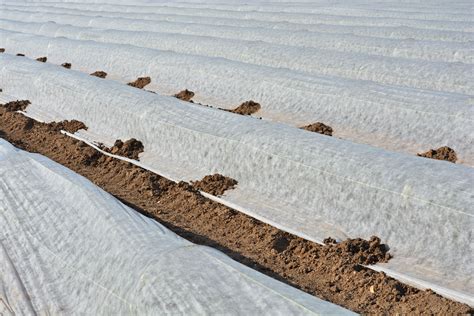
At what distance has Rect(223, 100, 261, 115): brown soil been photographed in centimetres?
693

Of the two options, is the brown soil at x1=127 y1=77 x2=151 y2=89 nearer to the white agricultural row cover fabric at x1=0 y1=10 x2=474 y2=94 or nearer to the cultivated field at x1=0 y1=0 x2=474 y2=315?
the cultivated field at x1=0 y1=0 x2=474 y2=315

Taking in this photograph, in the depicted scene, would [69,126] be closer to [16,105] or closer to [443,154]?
[16,105]

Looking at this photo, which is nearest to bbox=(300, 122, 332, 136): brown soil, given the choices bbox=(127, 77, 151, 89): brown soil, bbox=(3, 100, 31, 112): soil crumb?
bbox=(127, 77, 151, 89): brown soil

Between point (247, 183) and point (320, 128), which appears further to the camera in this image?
point (320, 128)

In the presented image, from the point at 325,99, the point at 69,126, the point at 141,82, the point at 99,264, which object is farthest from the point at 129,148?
the point at 99,264

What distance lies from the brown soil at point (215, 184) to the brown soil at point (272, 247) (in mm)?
79

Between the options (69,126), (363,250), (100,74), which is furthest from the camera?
(100,74)

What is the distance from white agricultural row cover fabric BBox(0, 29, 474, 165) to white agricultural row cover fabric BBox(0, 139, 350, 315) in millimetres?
2886

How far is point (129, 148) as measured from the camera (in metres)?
6.31

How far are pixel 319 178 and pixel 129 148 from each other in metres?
2.56

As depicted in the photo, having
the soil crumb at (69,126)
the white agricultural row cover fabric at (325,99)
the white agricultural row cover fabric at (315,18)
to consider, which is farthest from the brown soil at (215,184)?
the white agricultural row cover fabric at (315,18)

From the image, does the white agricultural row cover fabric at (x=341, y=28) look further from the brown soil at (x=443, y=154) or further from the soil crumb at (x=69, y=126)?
the soil crumb at (x=69, y=126)

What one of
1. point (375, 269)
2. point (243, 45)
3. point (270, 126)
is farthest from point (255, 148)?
point (243, 45)

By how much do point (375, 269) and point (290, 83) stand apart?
3388mm
